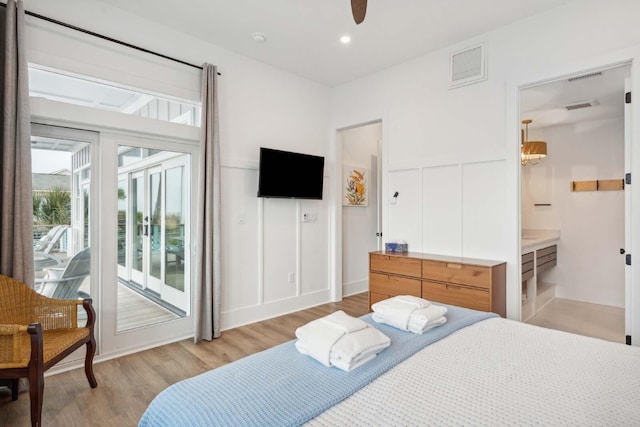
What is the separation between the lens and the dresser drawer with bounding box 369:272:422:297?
3405 mm

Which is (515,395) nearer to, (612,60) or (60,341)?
(60,341)

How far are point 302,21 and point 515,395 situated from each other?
321cm

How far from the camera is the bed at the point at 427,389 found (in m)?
1.10

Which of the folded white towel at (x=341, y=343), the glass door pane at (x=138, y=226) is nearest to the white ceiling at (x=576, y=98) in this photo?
the folded white towel at (x=341, y=343)

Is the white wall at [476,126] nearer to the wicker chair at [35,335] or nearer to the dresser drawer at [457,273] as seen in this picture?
the dresser drawer at [457,273]

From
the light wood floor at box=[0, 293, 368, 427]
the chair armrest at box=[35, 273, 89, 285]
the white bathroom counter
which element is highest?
the white bathroom counter

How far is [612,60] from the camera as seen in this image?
262 cm

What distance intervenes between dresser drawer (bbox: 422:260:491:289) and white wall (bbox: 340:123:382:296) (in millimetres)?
1890

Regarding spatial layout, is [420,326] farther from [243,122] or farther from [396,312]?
[243,122]

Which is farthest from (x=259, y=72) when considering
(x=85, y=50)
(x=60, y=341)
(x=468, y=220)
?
(x=60, y=341)

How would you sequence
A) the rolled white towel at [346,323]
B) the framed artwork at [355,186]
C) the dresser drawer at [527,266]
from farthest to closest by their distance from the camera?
the framed artwork at [355,186], the dresser drawer at [527,266], the rolled white towel at [346,323]

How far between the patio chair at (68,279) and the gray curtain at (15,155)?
35 cm

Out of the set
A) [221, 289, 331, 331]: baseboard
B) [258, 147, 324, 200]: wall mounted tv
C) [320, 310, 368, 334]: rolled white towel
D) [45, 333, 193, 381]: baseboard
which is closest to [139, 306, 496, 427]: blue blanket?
[320, 310, 368, 334]: rolled white towel

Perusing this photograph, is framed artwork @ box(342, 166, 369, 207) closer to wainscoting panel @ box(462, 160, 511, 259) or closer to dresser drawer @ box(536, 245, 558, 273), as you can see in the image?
wainscoting panel @ box(462, 160, 511, 259)
